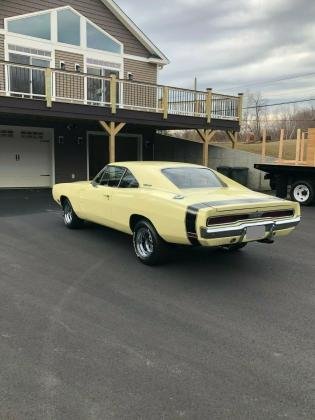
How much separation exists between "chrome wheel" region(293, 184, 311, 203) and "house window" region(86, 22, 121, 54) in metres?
10.6

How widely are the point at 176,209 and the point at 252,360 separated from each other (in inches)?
100

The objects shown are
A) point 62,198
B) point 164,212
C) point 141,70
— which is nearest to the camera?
point 164,212

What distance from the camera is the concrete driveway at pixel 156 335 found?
3.00 meters

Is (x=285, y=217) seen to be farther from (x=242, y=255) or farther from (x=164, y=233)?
(x=164, y=233)

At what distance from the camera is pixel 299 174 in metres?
13.7

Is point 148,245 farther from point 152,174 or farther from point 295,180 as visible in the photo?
point 295,180

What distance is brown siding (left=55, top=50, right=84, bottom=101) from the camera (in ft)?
54.8

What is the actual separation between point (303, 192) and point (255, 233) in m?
8.73

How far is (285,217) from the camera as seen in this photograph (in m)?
6.19

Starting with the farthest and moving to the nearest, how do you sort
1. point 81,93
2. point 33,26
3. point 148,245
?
point 81,93 < point 33,26 < point 148,245

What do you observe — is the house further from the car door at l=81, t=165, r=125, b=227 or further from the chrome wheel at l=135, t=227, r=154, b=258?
the chrome wheel at l=135, t=227, r=154, b=258

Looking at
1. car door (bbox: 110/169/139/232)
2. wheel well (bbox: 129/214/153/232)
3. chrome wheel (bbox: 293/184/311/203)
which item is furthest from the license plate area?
chrome wheel (bbox: 293/184/311/203)

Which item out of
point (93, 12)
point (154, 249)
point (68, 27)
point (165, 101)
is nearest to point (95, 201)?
point (154, 249)

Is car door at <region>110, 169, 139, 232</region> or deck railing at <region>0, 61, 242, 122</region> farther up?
deck railing at <region>0, 61, 242, 122</region>
